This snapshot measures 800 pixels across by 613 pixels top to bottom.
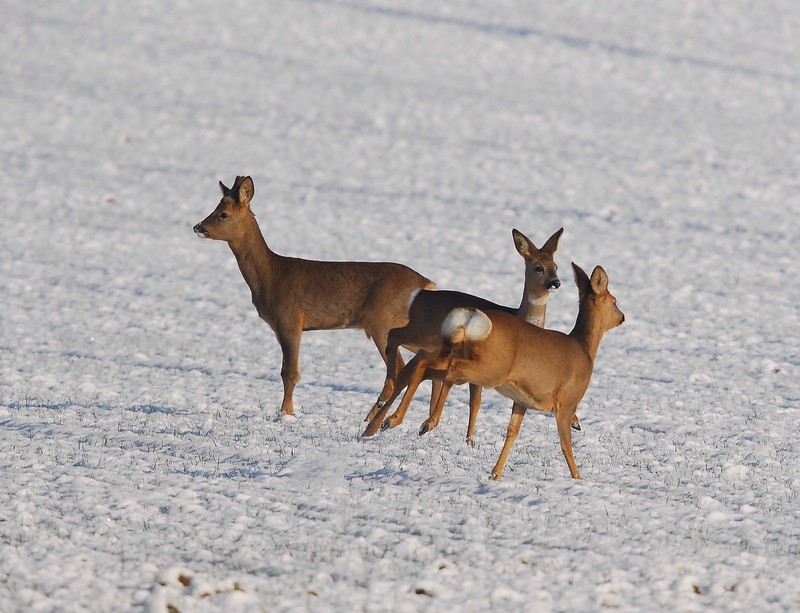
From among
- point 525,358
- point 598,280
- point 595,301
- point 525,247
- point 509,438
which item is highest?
point 525,247

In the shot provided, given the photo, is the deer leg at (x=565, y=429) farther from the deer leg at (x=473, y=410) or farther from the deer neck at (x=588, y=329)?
the deer leg at (x=473, y=410)

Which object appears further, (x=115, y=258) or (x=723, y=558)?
(x=115, y=258)

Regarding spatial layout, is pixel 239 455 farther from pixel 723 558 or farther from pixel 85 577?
pixel 723 558

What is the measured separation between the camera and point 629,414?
923cm

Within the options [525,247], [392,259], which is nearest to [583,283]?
[525,247]

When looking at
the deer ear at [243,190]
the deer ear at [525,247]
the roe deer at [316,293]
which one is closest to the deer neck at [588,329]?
the deer ear at [525,247]

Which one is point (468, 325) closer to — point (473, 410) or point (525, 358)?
point (525, 358)

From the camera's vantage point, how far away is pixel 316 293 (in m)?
8.48

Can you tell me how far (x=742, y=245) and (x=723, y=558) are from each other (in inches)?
446

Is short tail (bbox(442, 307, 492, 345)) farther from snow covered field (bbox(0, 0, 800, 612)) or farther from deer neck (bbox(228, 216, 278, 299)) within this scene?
deer neck (bbox(228, 216, 278, 299))

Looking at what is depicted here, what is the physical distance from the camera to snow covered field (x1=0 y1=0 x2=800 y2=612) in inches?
223

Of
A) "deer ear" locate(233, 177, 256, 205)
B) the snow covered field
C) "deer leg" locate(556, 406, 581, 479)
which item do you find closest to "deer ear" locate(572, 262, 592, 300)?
"deer leg" locate(556, 406, 581, 479)

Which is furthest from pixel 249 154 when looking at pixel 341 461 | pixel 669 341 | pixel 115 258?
pixel 341 461

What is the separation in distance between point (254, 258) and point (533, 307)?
2.24 meters
